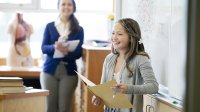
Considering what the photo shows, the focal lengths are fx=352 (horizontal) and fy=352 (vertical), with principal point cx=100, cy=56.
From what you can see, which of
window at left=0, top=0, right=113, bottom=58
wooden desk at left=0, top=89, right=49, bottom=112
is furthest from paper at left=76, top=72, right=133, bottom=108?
window at left=0, top=0, right=113, bottom=58

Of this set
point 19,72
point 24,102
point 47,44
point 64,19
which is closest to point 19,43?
point 19,72

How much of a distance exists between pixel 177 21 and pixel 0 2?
3620 millimetres

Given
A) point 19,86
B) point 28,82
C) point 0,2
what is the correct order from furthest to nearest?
1. point 0,2
2. point 28,82
3. point 19,86

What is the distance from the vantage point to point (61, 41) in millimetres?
3668

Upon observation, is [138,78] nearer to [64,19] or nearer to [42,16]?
[64,19]

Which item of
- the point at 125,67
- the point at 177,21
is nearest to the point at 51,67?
the point at 125,67

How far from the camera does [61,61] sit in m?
3.74

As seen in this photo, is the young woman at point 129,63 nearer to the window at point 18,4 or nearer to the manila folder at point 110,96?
the manila folder at point 110,96

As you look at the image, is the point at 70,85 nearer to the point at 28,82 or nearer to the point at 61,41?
the point at 61,41

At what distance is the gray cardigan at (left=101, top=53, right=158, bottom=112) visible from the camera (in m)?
1.95

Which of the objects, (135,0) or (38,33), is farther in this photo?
(38,33)

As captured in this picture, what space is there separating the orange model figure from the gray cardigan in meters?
2.56

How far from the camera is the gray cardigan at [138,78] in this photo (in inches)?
76.9

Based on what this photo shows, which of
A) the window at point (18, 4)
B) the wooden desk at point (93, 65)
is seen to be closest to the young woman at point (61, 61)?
the wooden desk at point (93, 65)
